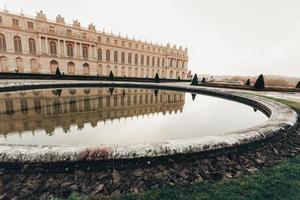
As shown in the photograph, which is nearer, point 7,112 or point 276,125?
point 276,125

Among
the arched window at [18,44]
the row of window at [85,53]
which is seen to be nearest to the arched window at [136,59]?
the row of window at [85,53]

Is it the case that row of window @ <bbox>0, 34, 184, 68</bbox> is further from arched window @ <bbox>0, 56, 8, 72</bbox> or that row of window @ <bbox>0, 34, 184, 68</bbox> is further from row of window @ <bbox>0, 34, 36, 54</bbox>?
arched window @ <bbox>0, 56, 8, 72</bbox>

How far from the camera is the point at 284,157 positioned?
11.9 feet

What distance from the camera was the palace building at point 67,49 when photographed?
123ft

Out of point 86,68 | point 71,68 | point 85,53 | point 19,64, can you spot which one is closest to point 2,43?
point 19,64

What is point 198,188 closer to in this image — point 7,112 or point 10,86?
point 7,112

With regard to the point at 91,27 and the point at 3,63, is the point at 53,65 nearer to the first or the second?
the point at 3,63

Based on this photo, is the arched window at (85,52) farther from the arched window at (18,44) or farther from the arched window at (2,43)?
the arched window at (2,43)

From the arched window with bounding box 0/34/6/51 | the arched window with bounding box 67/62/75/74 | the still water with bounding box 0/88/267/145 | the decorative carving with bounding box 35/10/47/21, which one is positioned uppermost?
the decorative carving with bounding box 35/10/47/21

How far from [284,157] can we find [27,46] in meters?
51.4

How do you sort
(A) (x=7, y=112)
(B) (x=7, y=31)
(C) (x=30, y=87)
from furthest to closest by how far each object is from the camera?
(B) (x=7, y=31)
(C) (x=30, y=87)
(A) (x=7, y=112)

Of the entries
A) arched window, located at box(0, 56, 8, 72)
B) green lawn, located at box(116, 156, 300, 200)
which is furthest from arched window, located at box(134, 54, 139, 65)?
green lawn, located at box(116, 156, 300, 200)

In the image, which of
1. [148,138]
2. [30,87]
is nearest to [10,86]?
[30,87]

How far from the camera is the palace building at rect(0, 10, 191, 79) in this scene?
123 ft
